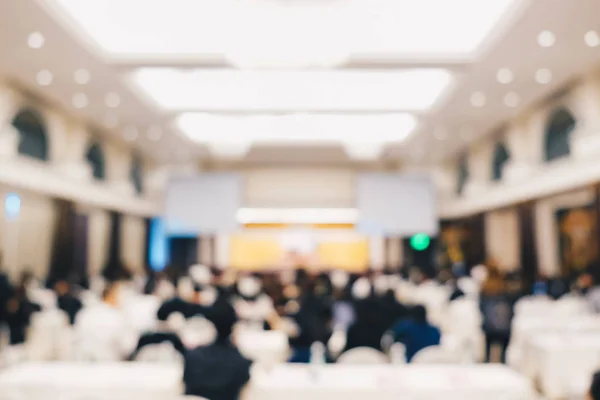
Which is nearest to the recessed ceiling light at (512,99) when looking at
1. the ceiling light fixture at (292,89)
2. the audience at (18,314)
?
the ceiling light fixture at (292,89)

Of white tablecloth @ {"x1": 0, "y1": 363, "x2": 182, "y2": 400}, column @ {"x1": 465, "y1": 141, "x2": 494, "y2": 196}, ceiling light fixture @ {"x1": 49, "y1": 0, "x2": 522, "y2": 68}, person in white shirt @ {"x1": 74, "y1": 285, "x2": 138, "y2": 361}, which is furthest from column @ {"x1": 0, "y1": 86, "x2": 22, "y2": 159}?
column @ {"x1": 465, "y1": 141, "x2": 494, "y2": 196}

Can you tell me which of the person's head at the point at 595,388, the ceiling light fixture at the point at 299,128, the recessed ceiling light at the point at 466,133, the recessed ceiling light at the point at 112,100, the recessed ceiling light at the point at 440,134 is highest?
the ceiling light fixture at the point at 299,128

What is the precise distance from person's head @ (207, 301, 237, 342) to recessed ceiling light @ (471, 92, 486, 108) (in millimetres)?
9047

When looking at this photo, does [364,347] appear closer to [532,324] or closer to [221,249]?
[532,324]

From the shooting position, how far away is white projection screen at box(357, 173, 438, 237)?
20016mm

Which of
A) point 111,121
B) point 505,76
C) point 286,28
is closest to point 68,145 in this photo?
point 111,121

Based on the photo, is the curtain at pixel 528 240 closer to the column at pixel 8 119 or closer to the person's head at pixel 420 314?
the person's head at pixel 420 314

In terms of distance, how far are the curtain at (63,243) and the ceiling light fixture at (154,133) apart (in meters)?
2.75

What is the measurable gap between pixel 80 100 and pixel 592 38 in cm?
995

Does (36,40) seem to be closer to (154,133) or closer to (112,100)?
(112,100)

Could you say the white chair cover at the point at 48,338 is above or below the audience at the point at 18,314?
below

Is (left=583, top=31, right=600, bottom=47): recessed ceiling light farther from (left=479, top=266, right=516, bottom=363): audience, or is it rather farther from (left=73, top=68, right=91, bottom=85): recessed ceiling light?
(left=73, top=68, right=91, bottom=85): recessed ceiling light

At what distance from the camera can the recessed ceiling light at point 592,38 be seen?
8312 millimetres

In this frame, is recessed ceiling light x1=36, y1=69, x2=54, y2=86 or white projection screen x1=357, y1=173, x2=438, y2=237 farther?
white projection screen x1=357, y1=173, x2=438, y2=237
